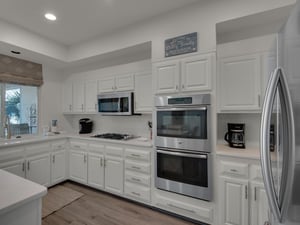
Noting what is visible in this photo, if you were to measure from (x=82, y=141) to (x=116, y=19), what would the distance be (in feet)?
7.19

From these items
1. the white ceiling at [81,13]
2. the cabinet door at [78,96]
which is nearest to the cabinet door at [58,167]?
the cabinet door at [78,96]

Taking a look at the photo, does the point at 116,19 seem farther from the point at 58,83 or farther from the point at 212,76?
the point at 58,83

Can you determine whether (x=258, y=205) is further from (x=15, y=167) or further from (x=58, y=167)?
(x=15, y=167)

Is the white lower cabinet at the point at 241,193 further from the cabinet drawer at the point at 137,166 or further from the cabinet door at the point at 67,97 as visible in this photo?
the cabinet door at the point at 67,97

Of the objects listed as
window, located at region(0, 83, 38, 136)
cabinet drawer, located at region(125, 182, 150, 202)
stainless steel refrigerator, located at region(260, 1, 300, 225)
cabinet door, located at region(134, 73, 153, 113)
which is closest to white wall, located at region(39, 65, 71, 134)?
window, located at region(0, 83, 38, 136)

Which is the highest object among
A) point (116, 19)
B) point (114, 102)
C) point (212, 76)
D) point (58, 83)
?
point (116, 19)

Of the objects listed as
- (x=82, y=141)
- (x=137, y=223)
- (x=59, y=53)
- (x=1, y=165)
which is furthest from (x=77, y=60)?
(x=137, y=223)

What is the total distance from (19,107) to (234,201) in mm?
4092

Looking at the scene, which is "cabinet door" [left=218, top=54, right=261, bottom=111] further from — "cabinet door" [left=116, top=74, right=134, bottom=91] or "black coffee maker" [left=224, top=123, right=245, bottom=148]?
"cabinet door" [left=116, top=74, right=134, bottom=91]

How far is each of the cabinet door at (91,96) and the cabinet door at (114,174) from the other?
118 cm

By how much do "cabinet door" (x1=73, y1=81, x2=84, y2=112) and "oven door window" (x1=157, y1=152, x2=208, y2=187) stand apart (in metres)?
2.24

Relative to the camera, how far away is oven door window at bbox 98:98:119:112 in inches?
121

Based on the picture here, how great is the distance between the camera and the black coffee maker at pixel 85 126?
12.2 ft

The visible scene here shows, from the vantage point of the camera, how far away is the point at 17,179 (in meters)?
1.15
